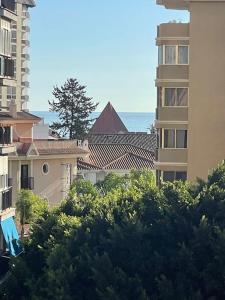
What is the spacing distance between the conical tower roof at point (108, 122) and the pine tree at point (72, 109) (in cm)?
2087

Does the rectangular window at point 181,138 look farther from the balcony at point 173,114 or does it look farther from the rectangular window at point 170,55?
the rectangular window at point 170,55

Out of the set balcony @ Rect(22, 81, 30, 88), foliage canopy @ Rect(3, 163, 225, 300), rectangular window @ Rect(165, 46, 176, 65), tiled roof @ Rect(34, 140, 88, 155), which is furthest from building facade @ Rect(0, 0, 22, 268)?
balcony @ Rect(22, 81, 30, 88)

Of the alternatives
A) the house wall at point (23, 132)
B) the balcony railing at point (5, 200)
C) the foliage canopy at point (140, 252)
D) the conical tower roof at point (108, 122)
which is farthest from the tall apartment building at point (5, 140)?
the conical tower roof at point (108, 122)

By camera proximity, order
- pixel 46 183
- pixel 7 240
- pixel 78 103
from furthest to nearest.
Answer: pixel 78 103, pixel 46 183, pixel 7 240

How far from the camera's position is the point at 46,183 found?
152 feet

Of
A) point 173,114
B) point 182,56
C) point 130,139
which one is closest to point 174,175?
point 173,114

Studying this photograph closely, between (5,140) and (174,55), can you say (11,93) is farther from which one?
(174,55)

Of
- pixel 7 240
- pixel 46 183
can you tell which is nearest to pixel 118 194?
pixel 7 240

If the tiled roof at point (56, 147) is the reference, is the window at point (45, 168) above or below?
below

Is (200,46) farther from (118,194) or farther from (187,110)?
(118,194)

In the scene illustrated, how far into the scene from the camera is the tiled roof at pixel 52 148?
43.3 metres

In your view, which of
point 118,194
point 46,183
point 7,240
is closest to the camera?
point 118,194

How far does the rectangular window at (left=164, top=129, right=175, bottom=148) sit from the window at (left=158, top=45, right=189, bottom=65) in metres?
2.44

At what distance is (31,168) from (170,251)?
28.0 m
